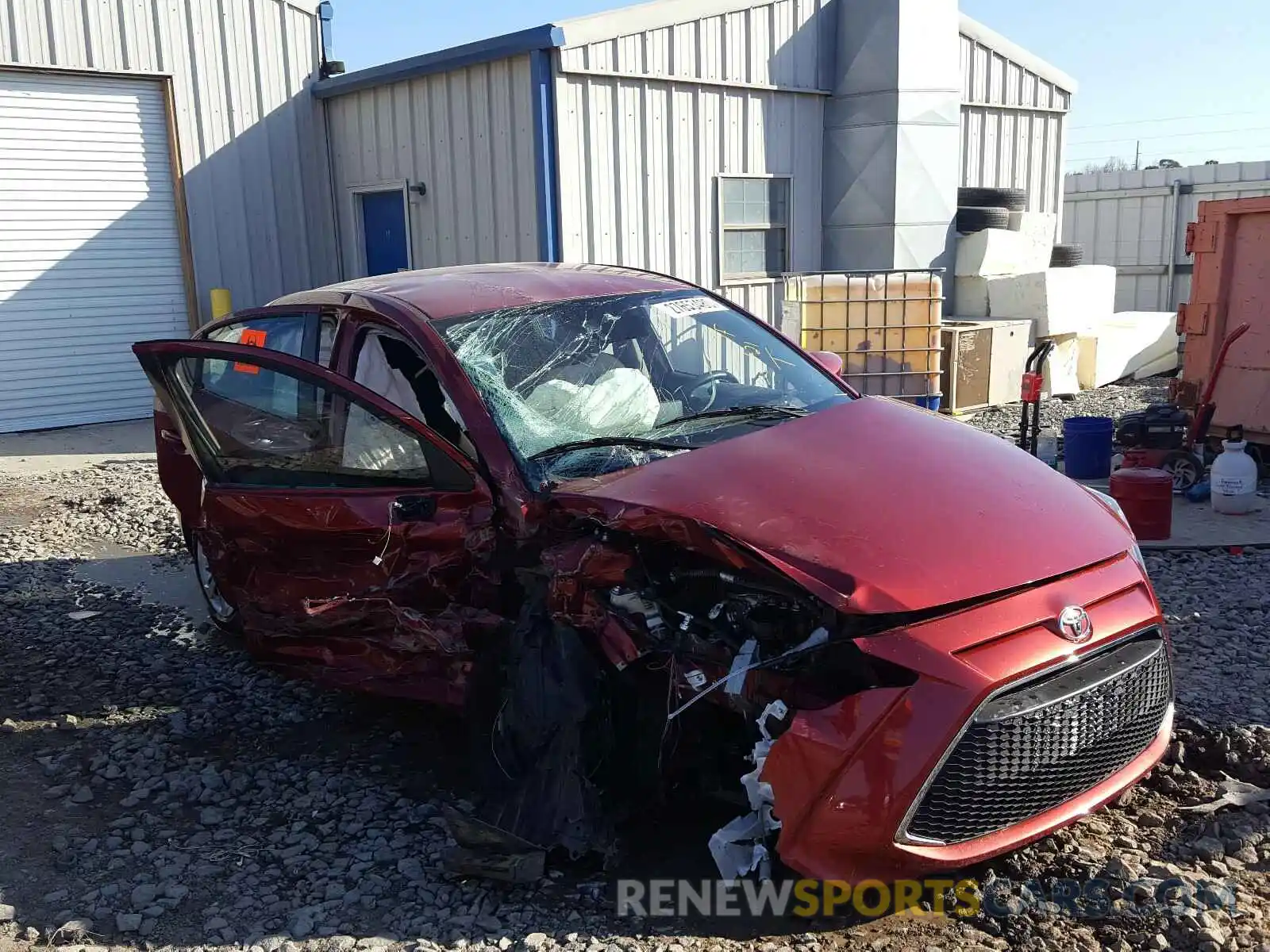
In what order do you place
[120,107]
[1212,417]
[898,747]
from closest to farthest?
1. [898,747]
2. [1212,417]
3. [120,107]

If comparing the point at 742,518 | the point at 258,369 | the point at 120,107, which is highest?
the point at 120,107

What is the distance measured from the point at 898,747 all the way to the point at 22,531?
6884 mm

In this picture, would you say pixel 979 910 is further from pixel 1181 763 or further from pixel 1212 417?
pixel 1212 417

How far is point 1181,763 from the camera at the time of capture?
12.1 ft

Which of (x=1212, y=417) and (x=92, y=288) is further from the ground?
(x=92, y=288)

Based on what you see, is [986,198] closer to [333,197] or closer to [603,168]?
[603,168]

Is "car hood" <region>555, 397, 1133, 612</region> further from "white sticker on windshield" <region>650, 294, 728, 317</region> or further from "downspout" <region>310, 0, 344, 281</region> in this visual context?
"downspout" <region>310, 0, 344, 281</region>

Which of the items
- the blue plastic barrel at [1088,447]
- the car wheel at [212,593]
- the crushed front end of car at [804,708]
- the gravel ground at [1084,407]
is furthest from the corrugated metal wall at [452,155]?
the crushed front end of car at [804,708]

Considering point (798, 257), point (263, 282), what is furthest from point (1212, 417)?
point (263, 282)

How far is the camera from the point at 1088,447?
25.0 feet

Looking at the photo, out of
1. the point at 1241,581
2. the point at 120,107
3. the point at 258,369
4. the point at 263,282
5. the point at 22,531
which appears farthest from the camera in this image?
the point at 263,282

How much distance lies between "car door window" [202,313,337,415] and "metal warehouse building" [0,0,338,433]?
748 cm

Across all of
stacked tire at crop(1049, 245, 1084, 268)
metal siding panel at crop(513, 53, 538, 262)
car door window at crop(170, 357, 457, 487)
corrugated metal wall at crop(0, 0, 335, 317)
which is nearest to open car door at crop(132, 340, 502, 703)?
car door window at crop(170, 357, 457, 487)

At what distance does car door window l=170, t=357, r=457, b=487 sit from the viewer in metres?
3.79
